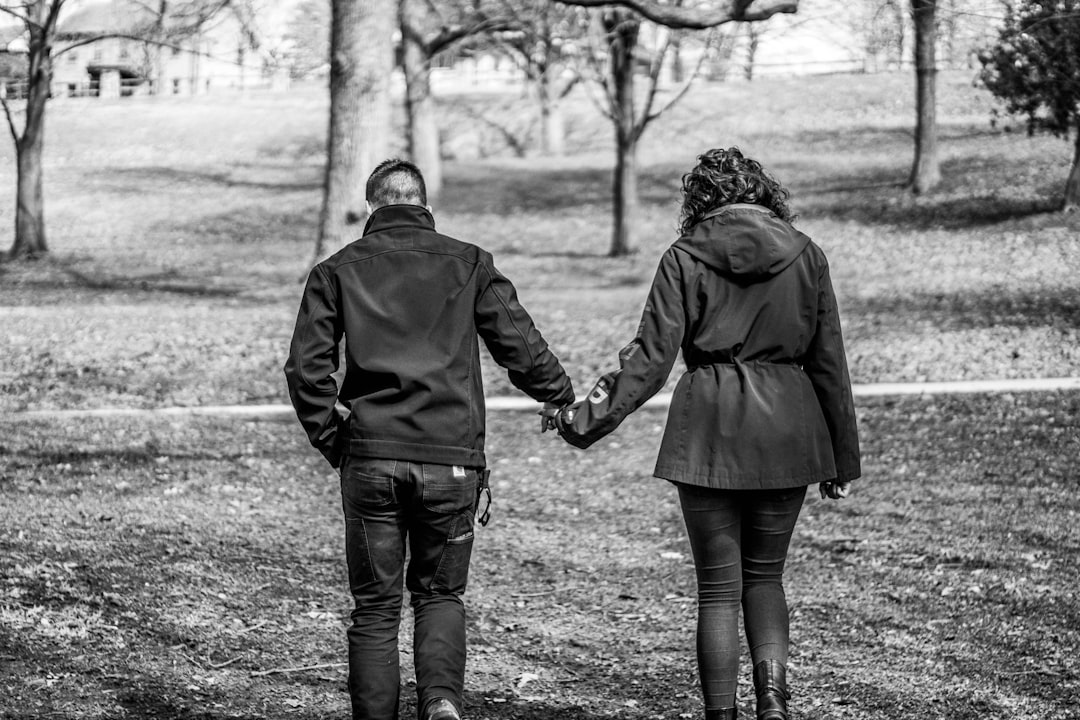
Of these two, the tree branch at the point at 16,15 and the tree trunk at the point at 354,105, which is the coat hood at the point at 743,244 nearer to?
the tree trunk at the point at 354,105

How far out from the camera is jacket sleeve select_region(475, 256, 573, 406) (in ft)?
12.5

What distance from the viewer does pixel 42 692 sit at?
14.3 feet

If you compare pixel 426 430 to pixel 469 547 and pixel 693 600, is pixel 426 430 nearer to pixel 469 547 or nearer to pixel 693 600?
pixel 469 547

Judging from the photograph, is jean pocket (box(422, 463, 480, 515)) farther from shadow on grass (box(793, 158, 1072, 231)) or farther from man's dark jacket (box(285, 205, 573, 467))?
shadow on grass (box(793, 158, 1072, 231))

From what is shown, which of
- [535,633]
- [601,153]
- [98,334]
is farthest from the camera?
[601,153]

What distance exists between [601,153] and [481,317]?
108 ft

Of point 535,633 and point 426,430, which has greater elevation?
point 426,430

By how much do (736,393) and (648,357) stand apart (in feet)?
0.96

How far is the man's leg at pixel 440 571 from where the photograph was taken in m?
3.67

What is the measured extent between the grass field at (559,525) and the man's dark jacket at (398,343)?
1251mm

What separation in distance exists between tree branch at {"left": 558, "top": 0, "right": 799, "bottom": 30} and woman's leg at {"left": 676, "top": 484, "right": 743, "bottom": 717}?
7.79m

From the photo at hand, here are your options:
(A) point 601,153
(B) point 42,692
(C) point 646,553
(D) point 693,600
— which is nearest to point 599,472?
(C) point 646,553

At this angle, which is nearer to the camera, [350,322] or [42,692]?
[350,322]

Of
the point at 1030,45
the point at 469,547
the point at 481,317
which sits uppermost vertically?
the point at 1030,45
